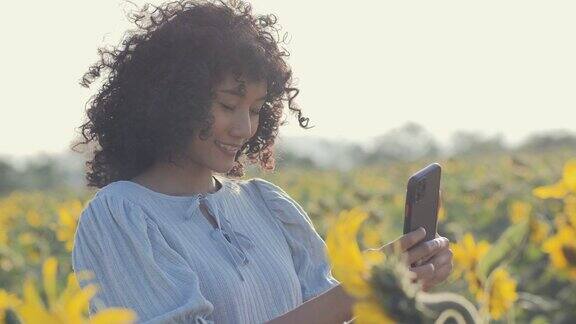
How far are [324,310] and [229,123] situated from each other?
457 millimetres

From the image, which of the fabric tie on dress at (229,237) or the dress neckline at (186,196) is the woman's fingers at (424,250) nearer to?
the fabric tie on dress at (229,237)

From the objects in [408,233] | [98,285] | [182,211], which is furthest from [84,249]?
[408,233]

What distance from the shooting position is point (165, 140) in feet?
7.68

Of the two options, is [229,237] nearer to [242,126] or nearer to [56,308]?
[242,126]

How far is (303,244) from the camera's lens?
97.3 inches

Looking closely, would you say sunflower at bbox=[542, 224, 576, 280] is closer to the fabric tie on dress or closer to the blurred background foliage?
the blurred background foliage

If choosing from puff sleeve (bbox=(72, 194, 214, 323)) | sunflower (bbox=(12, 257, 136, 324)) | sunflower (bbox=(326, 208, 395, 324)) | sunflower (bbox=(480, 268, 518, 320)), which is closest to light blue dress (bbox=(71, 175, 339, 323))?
puff sleeve (bbox=(72, 194, 214, 323))

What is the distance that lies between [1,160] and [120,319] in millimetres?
28524

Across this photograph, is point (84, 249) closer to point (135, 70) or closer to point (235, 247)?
point (235, 247)

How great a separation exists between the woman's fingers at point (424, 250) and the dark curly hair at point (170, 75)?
1.58 ft

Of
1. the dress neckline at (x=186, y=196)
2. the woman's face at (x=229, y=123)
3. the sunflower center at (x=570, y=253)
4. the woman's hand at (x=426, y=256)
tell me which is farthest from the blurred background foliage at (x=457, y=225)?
the woman's face at (x=229, y=123)

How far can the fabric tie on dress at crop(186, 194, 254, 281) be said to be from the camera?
225 cm

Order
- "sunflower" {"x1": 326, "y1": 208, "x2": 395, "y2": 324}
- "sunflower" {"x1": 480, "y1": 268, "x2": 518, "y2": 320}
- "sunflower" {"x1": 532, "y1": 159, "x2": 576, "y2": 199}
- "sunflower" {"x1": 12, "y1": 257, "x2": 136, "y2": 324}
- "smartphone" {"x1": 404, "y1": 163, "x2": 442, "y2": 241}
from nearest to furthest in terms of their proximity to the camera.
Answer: "sunflower" {"x1": 12, "y1": 257, "x2": 136, "y2": 324}
"sunflower" {"x1": 326, "y1": 208, "x2": 395, "y2": 324}
"sunflower" {"x1": 532, "y1": 159, "x2": 576, "y2": 199}
"smartphone" {"x1": 404, "y1": 163, "x2": 442, "y2": 241}
"sunflower" {"x1": 480, "y1": 268, "x2": 518, "y2": 320}

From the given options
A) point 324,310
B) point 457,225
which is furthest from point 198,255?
point 457,225
